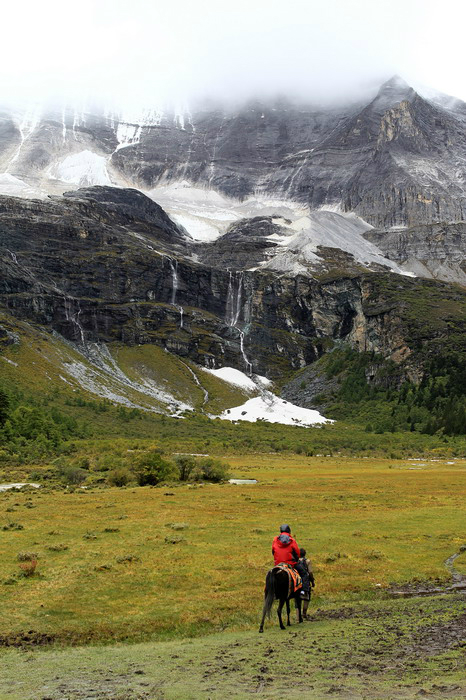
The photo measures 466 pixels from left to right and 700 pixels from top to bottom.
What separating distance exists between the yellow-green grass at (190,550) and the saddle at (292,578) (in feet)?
5.81

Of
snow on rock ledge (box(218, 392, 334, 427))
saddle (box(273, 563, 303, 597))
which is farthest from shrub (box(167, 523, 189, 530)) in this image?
snow on rock ledge (box(218, 392, 334, 427))

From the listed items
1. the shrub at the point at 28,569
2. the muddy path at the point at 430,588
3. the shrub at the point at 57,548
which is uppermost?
the muddy path at the point at 430,588

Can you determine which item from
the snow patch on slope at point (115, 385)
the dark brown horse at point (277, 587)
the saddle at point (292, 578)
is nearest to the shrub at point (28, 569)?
the dark brown horse at point (277, 587)

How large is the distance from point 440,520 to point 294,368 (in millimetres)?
169009

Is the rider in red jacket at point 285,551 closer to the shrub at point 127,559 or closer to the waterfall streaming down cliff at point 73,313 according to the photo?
the shrub at point 127,559

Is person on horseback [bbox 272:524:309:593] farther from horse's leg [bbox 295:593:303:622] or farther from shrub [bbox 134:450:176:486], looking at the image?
shrub [bbox 134:450:176:486]

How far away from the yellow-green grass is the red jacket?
2009mm

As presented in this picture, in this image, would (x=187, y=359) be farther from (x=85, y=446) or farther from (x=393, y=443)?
(x=85, y=446)

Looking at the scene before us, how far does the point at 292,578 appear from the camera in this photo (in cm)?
1377

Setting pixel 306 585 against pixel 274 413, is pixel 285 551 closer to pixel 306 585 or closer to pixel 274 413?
pixel 306 585

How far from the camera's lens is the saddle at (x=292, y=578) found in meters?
13.7

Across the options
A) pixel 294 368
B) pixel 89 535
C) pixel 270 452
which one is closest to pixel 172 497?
pixel 89 535

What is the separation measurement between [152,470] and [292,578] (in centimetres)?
4009

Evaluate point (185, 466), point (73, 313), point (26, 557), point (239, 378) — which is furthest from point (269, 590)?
point (73, 313)
